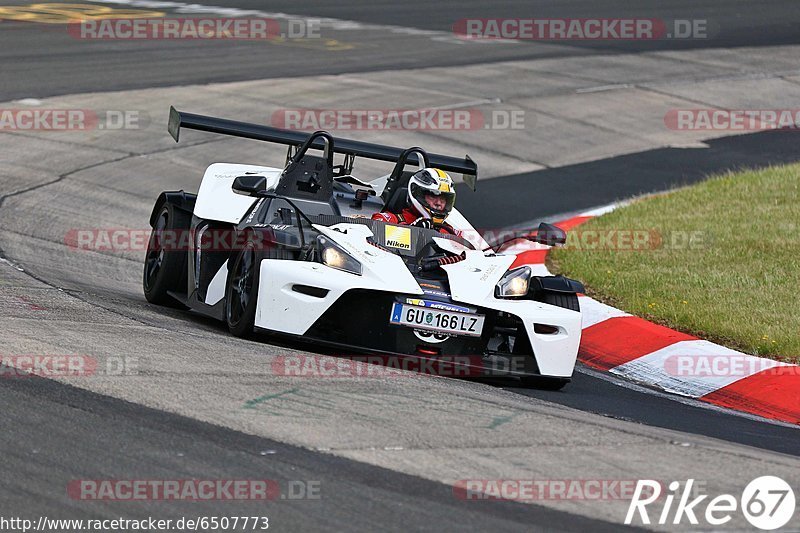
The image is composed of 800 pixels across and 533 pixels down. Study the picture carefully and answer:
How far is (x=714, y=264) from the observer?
1154cm

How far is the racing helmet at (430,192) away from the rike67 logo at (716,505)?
401cm

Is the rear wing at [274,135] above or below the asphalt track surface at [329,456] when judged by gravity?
above

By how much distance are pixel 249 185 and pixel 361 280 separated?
7.59ft

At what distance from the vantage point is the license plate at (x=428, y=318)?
796cm

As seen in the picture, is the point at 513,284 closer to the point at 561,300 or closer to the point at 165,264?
the point at 561,300

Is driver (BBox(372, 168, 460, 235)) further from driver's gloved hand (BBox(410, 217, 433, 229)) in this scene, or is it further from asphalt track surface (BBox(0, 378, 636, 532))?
asphalt track surface (BBox(0, 378, 636, 532))

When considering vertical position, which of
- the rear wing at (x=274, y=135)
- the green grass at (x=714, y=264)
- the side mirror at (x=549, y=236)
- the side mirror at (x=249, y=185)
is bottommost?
the green grass at (x=714, y=264)

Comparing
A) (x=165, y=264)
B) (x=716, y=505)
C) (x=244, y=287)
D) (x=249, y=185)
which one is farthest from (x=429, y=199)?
(x=716, y=505)

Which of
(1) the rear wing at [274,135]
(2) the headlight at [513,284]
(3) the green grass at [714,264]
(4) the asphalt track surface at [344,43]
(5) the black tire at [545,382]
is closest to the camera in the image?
(5) the black tire at [545,382]

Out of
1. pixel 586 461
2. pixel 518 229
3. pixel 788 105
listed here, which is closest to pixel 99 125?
pixel 518 229

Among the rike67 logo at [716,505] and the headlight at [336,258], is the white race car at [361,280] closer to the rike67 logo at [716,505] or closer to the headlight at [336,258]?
the headlight at [336,258]

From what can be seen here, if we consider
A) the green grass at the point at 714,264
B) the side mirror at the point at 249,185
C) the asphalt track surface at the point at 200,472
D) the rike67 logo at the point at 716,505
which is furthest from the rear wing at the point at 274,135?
the rike67 logo at the point at 716,505

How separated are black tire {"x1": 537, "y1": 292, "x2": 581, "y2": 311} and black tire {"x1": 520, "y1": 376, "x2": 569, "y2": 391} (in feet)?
1.84

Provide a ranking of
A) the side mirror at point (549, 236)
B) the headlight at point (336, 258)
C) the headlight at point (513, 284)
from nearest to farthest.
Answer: the headlight at point (336, 258) → the headlight at point (513, 284) → the side mirror at point (549, 236)
